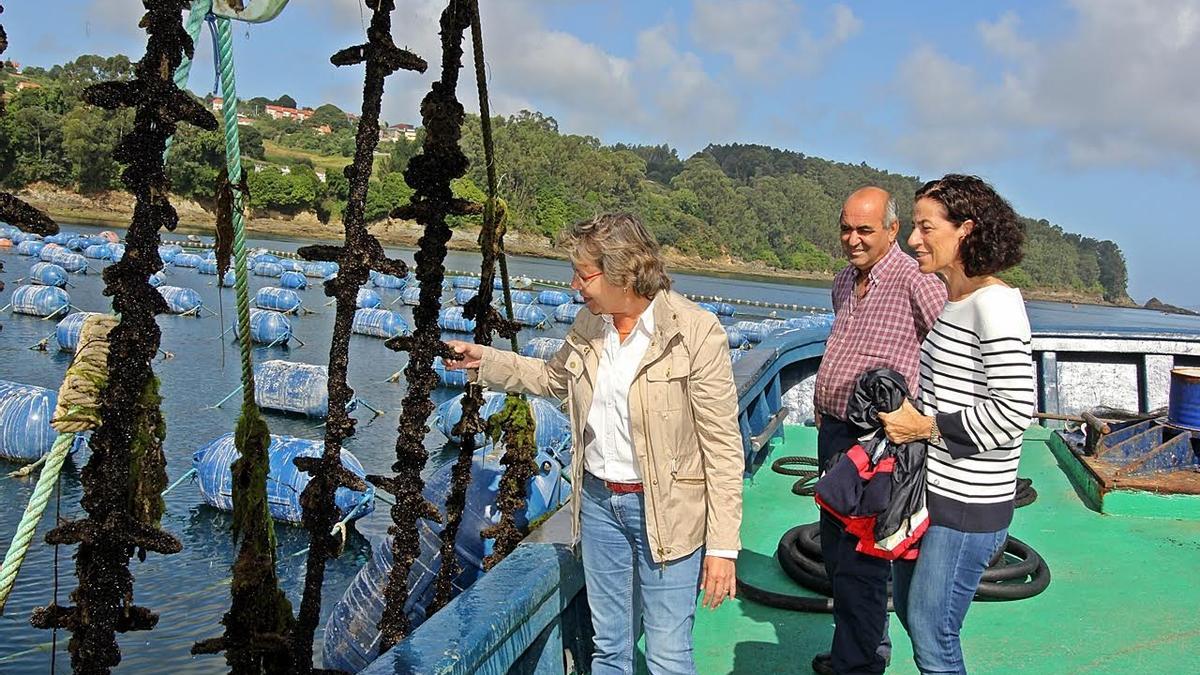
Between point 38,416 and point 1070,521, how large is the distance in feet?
59.6

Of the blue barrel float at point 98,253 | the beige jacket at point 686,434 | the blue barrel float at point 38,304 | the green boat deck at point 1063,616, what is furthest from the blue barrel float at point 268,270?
the beige jacket at point 686,434

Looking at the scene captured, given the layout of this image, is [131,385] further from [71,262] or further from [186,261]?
[186,261]

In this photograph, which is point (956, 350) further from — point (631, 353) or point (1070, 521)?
point (1070, 521)

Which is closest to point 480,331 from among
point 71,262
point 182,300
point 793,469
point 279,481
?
point 793,469

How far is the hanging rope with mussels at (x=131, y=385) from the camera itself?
1868mm

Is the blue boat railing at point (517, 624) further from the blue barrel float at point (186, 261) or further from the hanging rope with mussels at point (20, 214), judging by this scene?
the blue barrel float at point (186, 261)

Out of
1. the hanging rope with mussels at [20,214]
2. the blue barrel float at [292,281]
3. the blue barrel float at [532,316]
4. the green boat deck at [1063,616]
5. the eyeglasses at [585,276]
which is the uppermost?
the hanging rope with mussels at [20,214]

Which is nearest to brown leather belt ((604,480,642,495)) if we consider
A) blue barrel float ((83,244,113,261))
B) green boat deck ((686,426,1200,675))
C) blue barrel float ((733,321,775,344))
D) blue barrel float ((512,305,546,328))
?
green boat deck ((686,426,1200,675))

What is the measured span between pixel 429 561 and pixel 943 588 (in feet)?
6.54

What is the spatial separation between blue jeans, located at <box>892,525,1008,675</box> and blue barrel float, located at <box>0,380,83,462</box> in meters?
18.1

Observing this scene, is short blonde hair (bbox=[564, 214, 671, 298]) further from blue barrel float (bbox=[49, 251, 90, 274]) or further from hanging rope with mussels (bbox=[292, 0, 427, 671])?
blue barrel float (bbox=[49, 251, 90, 274])

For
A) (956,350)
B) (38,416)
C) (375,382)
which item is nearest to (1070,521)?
(956,350)

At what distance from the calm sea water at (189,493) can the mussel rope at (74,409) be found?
0.96 feet

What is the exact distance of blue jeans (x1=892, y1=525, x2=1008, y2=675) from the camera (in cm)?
248
